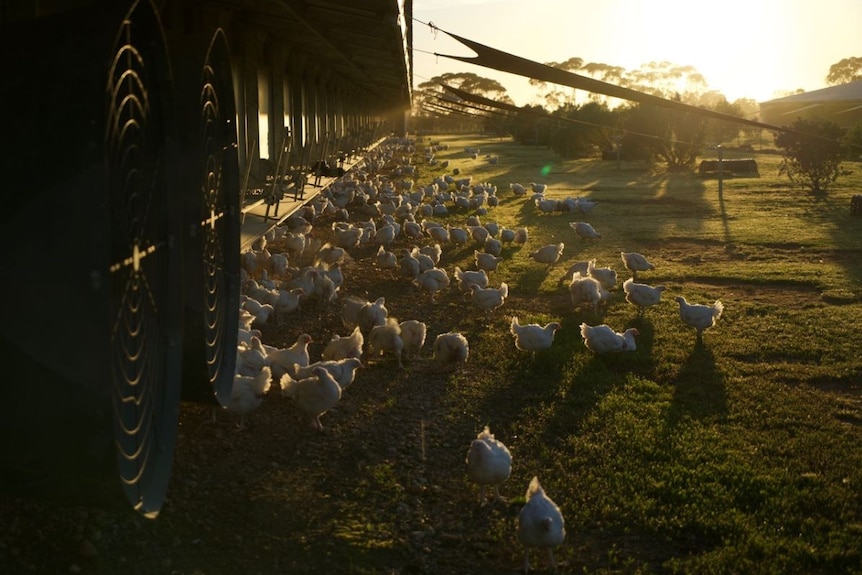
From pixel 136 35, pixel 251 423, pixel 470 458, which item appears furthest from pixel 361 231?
pixel 136 35

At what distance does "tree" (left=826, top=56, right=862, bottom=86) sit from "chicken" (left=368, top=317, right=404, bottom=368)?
118635 millimetres

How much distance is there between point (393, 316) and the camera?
1084 cm

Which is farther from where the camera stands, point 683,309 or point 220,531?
point 683,309

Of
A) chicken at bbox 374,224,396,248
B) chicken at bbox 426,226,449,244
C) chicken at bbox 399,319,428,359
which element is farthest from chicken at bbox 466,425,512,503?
chicken at bbox 426,226,449,244

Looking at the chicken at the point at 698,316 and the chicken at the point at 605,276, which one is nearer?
the chicken at the point at 698,316

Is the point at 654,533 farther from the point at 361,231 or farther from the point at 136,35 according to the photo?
the point at 361,231

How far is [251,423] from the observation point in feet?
22.0

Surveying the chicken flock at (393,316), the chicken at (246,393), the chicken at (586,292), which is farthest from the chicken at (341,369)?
the chicken at (586,292)

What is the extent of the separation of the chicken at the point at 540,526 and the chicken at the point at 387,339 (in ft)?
12.5

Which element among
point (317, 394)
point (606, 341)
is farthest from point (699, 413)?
point (317, 394)

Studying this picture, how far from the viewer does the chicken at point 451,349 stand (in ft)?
27.4

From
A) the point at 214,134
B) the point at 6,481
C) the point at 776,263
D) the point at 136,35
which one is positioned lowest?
the point at 776,263

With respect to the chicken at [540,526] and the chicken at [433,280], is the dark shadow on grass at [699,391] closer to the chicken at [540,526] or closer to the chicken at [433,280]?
the chicken at [540,526]

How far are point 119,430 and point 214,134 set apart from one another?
227cm
